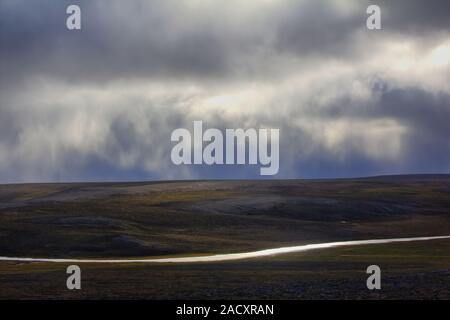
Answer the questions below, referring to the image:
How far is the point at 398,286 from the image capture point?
52031 mm

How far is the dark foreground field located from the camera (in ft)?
172

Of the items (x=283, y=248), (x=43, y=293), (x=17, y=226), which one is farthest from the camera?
(x=17, y=226)

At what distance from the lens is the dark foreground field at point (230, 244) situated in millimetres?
52312

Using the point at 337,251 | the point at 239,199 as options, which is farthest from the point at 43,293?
the point at 239,199

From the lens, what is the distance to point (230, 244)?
11206cm
